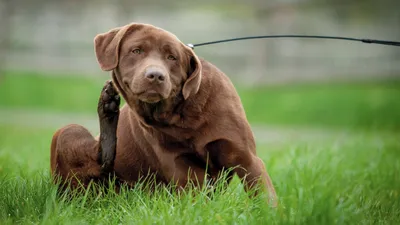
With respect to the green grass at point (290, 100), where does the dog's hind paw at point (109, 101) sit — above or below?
above

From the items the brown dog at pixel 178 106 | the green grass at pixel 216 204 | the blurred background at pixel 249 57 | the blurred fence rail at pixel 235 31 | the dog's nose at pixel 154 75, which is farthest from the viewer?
the blurred fence rail at pixel 235 31

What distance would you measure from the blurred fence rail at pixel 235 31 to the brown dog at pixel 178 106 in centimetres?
1130

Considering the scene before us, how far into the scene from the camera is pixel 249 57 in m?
16.4

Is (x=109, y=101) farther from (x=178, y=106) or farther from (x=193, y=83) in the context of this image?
(x=193, y=83)

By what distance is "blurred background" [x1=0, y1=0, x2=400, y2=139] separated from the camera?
12617 mm

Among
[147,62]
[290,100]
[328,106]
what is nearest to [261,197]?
[147,62]

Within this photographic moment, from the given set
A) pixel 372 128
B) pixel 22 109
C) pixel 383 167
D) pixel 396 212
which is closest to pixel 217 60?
pixel 22 109

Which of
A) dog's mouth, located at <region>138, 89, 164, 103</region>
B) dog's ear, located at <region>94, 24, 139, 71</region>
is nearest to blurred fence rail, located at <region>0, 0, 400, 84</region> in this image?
dog's ear, located at <region>94, 24, 139, 71</region>

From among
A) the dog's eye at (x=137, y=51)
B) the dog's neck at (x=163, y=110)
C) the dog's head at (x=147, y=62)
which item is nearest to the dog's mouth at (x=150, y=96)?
the dog's head at (x=147, y=62)

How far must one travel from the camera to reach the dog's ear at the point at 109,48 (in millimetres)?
3983

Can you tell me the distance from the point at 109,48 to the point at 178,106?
1.73 ft

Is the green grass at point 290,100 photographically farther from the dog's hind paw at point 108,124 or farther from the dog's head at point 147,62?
the dog's head at point 147,62

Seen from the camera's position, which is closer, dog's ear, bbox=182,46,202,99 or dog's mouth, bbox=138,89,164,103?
dog's mouth, bbox=138,89,164,103

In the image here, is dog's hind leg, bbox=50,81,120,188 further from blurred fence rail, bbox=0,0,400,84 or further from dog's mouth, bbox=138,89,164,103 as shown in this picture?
blurred fence rail, bbox=0,0,400,84
